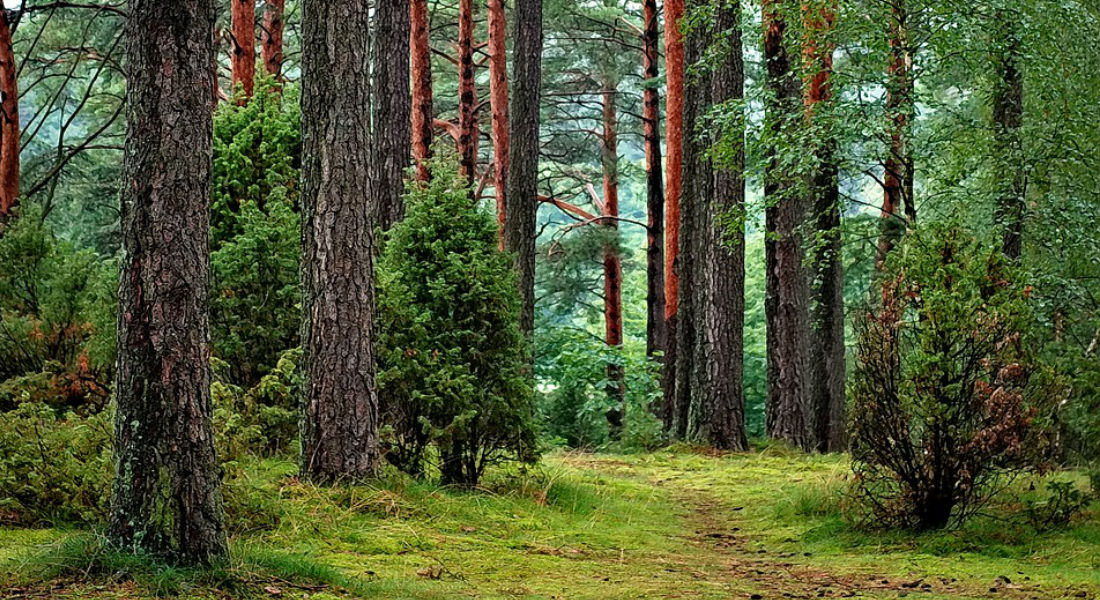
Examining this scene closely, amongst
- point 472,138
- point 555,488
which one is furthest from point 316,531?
point 472,138

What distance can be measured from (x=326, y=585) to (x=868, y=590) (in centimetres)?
280

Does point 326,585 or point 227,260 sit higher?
point 227,260

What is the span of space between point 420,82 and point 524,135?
6.02m

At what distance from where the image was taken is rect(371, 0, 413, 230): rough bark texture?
38.6 feet

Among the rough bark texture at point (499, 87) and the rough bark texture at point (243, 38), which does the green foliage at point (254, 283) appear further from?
the rough bark texture at point (499, 87)

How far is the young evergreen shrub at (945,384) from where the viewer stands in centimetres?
708

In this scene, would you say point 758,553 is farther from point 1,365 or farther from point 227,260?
point 1,365

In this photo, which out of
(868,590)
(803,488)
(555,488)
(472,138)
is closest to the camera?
(868,590)

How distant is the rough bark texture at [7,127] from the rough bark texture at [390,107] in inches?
213

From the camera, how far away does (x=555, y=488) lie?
9086 mm

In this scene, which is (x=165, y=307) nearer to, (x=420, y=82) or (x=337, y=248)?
(x=337, y=248)

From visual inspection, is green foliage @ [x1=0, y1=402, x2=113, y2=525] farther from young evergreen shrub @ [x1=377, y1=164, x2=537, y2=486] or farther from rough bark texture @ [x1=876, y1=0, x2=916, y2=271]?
rough bark texture @ [x1=876, y1=0, x2=916, y2=271]

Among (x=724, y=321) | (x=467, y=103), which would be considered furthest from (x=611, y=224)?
(x=724, y=321)

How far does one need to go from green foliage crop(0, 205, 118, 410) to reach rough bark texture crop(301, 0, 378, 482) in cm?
222
